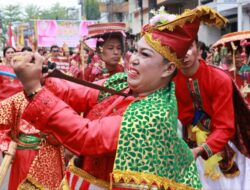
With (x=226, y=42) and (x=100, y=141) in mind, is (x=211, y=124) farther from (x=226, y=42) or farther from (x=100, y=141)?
(x=100, y=141)

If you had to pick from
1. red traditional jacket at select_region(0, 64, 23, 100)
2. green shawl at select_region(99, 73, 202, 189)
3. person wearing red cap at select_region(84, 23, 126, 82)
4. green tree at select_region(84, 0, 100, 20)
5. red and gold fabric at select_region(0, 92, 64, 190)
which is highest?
green tree at select_region(84, 0, 100, 20)

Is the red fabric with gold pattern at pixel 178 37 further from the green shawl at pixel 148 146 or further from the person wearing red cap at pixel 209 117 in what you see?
the person wearing red cap at pixel 209 117

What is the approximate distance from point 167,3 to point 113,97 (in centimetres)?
2798

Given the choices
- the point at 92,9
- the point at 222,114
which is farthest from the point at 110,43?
the point at 92,9

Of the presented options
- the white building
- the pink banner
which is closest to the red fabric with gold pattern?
the white building

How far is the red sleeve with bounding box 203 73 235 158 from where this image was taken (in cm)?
419

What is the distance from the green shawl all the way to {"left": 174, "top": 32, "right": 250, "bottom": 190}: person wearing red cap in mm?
1429

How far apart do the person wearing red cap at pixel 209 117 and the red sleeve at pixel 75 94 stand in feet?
3.46

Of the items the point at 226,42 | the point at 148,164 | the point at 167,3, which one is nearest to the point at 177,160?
the point at 148,164

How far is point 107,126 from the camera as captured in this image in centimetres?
247

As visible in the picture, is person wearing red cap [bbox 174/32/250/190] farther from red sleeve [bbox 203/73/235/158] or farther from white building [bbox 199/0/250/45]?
white building [bbox 199/0/250/45]

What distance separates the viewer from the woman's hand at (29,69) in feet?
7.82

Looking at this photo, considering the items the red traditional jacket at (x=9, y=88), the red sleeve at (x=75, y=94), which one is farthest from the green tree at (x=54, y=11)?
the red sleeve at (x=75, y=94)

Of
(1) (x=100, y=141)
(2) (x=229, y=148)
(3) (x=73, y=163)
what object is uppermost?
(1) (x=100, y=141)
